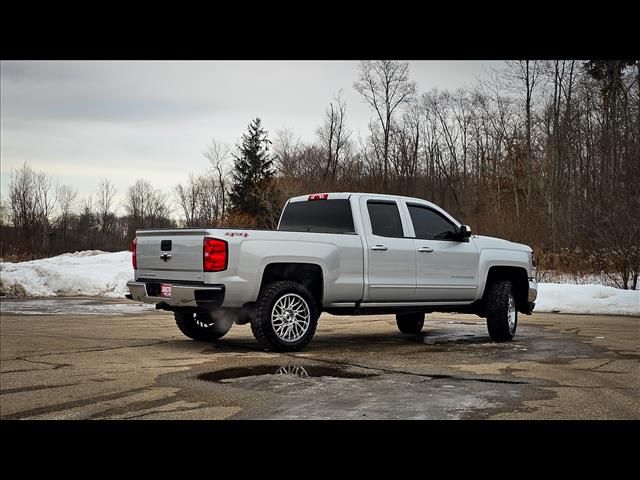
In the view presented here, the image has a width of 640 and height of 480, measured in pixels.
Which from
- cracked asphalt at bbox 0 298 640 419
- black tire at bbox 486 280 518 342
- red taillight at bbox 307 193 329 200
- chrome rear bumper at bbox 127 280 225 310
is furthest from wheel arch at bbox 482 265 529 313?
chrome rear bumper at bbox 127 280 225 310

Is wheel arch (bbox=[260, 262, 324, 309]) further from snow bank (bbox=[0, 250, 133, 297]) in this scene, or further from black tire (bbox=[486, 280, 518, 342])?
snow bank (bbox=[0, 250, 133, 297])

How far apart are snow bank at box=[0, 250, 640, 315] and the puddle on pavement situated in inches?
422

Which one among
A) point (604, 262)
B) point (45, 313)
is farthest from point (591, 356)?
point (604, 262)

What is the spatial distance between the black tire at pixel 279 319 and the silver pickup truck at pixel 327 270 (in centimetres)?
1

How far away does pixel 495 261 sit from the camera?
1067 centimetres

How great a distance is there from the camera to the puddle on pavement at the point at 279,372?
6887mm

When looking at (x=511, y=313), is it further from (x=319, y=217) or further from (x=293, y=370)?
(x=293, y=370)

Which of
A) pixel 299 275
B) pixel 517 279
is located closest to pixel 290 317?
pixel 299 275

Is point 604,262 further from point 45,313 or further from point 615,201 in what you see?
point 45,313

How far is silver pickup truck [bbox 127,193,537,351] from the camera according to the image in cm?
829

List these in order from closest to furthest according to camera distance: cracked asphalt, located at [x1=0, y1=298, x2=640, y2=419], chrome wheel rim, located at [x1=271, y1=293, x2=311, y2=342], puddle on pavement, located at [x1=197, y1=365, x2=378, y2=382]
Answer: cracked asphalt, located at [x1=0, y1=298, x2=640, y2=419] < puddle on pavement, located at [x1=197, y1=365, x2=378, y2=382] < chrome wheel rim, located at [x1=271, y1=293, x2=311, y2=342]

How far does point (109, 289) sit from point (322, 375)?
1528 cm

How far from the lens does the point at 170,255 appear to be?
865 centimetres
